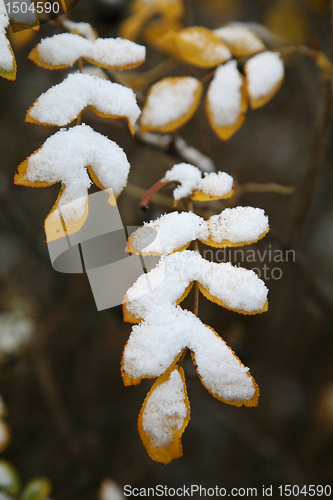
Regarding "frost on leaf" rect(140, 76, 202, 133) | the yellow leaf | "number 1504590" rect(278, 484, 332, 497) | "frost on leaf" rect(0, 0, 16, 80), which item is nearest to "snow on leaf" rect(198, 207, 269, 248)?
"frost on leaf" rect(140, 76, 202, 133)

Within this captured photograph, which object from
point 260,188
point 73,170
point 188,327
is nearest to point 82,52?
point 73,170

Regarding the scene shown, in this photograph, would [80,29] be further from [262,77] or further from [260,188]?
[260,188]

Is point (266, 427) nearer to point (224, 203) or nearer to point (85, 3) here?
point (224, 203)

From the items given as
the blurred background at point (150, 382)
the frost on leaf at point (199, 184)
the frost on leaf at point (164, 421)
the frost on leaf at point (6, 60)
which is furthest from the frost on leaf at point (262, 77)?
the blurred background at point (150, 382)

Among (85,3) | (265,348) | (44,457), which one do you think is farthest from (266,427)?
(85,3)

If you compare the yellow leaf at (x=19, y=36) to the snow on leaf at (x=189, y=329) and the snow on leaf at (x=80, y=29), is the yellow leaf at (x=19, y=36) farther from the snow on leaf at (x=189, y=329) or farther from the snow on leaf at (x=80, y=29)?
the snow on leaf at (x=189, y=329)

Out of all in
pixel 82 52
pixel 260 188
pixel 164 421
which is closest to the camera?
pixel 164 421

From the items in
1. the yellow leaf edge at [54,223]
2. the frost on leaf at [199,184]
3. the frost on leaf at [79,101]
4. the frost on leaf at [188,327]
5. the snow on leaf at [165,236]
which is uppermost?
the frost on leaf at [79,101]

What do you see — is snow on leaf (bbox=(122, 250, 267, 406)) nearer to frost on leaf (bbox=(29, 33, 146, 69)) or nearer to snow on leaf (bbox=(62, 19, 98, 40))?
frost on leaf (bbox=(29, 33, 146, 69))
